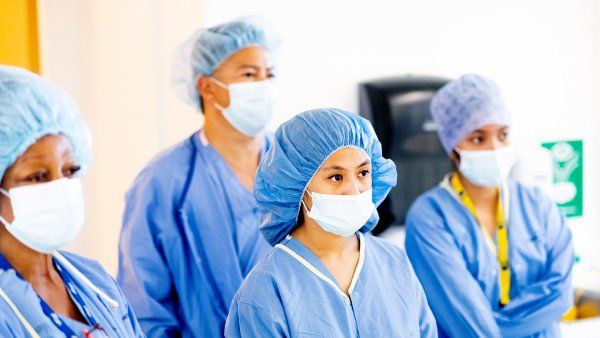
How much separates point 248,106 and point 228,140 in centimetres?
12

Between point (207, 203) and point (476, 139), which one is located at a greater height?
point (476, 139)

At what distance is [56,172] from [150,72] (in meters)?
1.68

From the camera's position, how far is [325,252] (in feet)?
6.78

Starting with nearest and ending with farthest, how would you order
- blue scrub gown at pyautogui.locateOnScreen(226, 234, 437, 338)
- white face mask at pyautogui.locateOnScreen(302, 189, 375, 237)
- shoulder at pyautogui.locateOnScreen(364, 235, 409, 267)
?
1. blue scrub gown at pyautogui.locateOnScreen(226, 234, 437, 338)
2. white face mask at pyautogui.locateOnScreen(302, 189, 375, 237)
3. shoulder at pyautogui.locateOnScreen(364, 235, 409, 267)

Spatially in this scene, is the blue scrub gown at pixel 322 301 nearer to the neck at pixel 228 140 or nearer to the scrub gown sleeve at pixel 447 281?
the scrub gown sleeve at pixel 447 281

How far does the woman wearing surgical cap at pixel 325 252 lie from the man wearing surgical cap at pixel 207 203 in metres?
0.48

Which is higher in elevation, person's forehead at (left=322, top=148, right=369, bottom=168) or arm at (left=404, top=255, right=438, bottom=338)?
person's forehead at (left=322, top=148, right=369, bottom=168)

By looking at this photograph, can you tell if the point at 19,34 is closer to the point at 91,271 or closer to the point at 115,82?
the point at 115,82

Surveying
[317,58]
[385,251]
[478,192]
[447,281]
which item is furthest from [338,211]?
[317,58]

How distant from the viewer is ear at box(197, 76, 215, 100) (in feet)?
9.19

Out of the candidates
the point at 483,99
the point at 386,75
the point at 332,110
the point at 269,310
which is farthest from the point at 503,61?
the point at 269,310

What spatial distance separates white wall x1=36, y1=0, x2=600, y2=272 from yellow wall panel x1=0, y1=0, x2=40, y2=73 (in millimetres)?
45

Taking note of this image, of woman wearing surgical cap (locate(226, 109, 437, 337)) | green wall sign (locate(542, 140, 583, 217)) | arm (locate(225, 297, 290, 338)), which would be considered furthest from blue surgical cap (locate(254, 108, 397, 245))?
green wall sign (locate(542, 140, 583, 217))

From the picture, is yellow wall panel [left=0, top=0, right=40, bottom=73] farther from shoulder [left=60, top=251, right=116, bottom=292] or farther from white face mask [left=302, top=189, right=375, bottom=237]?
white face mask [left=302, top=189, right=375, bottom=237]
